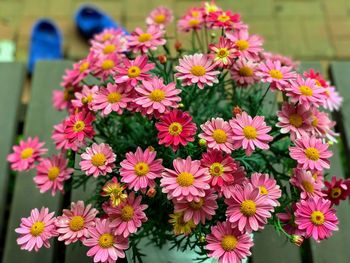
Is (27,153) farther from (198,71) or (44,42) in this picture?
(44,42)

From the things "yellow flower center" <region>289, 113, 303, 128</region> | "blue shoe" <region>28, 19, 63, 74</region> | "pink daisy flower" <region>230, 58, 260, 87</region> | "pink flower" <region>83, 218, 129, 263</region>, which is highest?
"blue shoe" <region>28, 19, 63, 74</region>

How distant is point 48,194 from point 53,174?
22cm

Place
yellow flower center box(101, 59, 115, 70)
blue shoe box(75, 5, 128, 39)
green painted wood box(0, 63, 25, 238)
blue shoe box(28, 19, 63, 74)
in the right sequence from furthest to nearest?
blue shoe box(75, 5, 128, 39)
blue shoe box(28, 19, 63, 74)
green painted wood box(0, 63, 25, 238)
yellow flower center box(101, 59, 115, 70)

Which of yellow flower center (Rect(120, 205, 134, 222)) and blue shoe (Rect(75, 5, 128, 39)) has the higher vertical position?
blue shoe (Rect(75, 5, 128, 39))

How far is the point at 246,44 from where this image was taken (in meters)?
0.92

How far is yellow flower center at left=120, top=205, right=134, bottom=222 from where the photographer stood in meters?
0.81

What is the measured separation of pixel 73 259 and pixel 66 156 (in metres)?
0.22

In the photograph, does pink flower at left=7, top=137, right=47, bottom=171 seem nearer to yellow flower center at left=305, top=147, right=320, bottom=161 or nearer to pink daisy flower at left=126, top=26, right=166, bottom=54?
pink daisy flower at left=126, top=26, right=166, bottom=54

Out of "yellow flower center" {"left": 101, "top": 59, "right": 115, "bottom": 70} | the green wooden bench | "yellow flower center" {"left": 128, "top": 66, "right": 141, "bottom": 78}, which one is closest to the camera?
"yellow flower center" {"left": 128, "top": 66, "right": 141, "bottom": 78}

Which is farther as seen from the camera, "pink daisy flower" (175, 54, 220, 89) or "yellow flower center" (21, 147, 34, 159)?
"yellow flower center" (21, 147, 34, 159)

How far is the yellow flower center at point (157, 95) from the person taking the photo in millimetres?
825

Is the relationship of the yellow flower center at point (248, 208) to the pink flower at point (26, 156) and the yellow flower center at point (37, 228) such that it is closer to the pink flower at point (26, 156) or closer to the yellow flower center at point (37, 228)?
the yellow flower center at point (37, 228)

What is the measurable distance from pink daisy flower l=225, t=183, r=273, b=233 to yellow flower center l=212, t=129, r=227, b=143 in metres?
0.08

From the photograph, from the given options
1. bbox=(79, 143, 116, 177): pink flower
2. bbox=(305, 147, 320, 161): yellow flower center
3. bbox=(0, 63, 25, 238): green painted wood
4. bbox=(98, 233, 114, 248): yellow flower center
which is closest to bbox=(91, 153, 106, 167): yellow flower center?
bbox=(79, 143, 116, 177): pink flower
